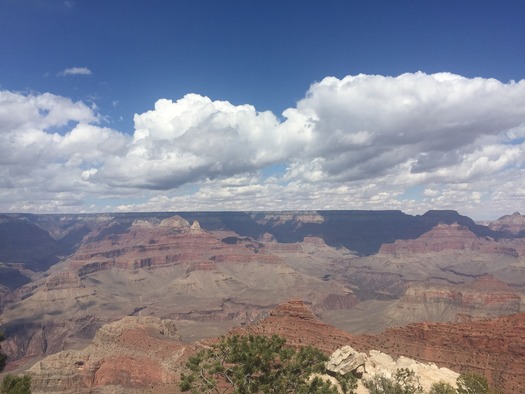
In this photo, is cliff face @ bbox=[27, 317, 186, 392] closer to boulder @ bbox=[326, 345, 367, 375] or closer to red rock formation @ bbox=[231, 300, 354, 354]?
red rock formation @ bbox=[231, 300, 354, 354]

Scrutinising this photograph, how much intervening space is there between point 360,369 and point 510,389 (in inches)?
1470

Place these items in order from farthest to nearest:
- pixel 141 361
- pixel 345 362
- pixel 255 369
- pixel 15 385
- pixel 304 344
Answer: pixel 141 361
pixel 304 344
pixel 345 362
pixel 15 385
pixel 255 369

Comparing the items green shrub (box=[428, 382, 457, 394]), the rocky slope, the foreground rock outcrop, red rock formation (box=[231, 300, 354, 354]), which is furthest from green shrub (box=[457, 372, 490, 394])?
the rocky slope

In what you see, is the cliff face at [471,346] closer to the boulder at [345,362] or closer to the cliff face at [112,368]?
the boulder at [345,362]

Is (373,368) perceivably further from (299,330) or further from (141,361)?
(141,361)

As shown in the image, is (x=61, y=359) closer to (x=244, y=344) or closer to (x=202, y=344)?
(x=202, y=344)

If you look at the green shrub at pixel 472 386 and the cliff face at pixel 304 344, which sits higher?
the green shrub at pixel 472 386

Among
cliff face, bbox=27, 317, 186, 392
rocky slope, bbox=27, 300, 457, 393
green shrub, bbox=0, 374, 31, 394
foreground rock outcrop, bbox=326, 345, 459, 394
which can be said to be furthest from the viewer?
cliff face, bbox=27, 317, 186, 392

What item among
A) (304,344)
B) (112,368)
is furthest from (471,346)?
(112,368)

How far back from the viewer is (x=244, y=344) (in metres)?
33.9

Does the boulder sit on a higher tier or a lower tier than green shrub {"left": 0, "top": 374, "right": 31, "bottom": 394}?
lower

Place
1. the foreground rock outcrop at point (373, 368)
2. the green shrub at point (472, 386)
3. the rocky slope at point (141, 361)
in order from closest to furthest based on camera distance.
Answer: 1. the green shrub at point (472, 386)
2. the foreground rock outcrop at point (373, 368)
3. the rocky slope at point (141, 361)

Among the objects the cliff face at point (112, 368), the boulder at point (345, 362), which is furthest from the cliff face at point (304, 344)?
the boulder at point (345, 362)

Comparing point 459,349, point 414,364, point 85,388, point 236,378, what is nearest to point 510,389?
point 459,349
